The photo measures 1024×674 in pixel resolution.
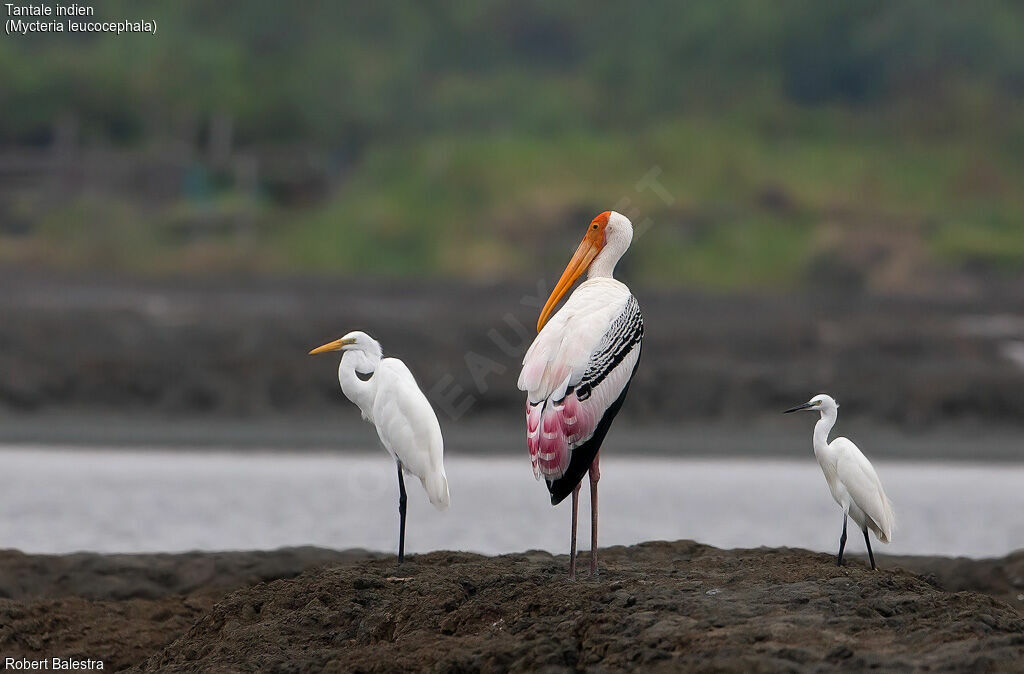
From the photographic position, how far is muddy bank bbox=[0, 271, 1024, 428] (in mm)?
18312

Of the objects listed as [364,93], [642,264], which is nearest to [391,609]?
[642,264]

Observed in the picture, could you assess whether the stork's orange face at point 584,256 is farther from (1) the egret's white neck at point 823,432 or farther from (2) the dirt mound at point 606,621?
(1) the egret's white neck at point 823,432

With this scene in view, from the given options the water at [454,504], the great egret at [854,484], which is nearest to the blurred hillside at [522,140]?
the water at [454,504]

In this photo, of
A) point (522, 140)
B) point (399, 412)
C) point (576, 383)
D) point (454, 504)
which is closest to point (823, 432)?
point (576, 383)

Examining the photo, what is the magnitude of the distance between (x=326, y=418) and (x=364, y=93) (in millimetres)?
17929

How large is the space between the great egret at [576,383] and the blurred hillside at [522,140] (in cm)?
1964

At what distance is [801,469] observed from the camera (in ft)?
57.5

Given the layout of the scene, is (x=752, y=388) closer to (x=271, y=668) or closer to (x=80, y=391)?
(x=80, y=391)

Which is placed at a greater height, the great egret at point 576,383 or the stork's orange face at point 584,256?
the stork's orange face at point 584,256

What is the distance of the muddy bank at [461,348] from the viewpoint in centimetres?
1831

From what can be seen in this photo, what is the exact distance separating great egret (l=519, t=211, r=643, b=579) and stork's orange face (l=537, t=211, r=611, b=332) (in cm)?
33

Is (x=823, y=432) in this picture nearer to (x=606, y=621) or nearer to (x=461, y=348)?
(x=606, y=621)

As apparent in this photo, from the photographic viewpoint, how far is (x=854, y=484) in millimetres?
7402

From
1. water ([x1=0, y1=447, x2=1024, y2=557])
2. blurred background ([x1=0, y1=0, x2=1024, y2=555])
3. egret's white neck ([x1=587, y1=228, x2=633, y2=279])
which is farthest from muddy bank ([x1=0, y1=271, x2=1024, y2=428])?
egret's white neck ([x1=587, y1=228, x2=633, y2=279])
